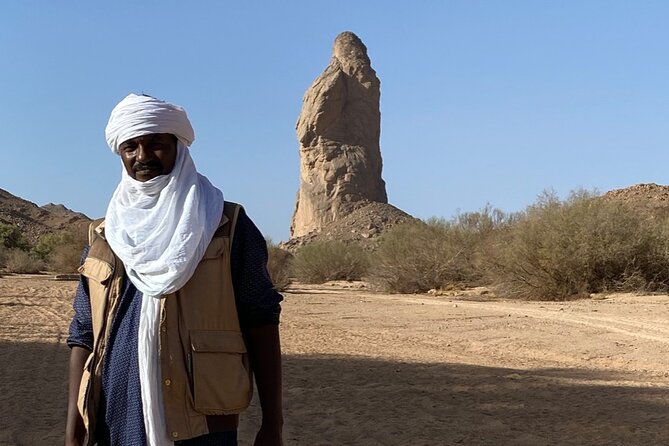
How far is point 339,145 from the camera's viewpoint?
2611 inches

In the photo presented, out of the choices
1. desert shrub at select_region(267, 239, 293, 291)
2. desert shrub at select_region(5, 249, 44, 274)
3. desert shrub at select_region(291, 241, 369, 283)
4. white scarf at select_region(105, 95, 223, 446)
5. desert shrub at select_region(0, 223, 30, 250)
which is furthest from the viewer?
desert shrub at select_region(0, 223, 30, 250)

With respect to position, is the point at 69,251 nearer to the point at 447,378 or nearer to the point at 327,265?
the point at 327,265

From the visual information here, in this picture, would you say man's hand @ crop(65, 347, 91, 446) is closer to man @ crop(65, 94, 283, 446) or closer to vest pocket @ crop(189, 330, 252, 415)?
man @ crop(65, 94, 283, 446)

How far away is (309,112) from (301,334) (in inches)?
2126

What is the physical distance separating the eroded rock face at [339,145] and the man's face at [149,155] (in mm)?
60826

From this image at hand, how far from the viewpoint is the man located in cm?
243

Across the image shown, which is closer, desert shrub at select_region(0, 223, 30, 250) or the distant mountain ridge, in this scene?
desert shrub at select_region(0, 223, 30, 250)

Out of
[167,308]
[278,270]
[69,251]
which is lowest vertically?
[167,308]

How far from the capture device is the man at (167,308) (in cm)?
243

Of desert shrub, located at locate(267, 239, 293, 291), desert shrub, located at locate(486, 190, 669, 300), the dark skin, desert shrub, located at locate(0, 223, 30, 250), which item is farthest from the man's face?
desert shrub, located at locate(0, 223, 30, 250)

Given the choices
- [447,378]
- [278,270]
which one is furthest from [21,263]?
[447,378]

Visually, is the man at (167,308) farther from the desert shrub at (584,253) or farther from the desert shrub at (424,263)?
the desert shrub at (424,263)

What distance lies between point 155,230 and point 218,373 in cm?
50

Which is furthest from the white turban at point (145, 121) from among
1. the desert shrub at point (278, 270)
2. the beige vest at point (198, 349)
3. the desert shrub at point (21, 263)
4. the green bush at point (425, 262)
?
the desert shrub at point (21, 263)
